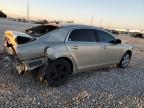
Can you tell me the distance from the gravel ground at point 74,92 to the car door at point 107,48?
0.57 meters

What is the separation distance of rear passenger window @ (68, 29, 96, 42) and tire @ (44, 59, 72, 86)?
2.39 ft

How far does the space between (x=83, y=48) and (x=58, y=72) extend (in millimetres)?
1099

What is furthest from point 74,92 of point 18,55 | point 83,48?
point 18,55

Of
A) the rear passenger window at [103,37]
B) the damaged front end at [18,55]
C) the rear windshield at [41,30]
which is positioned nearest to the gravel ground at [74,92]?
the damaged front end at [18,55]

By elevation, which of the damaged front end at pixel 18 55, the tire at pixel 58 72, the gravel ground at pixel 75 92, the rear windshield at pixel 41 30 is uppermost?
the rear windshield at pixel 41 30

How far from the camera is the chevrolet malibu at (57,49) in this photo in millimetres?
6254

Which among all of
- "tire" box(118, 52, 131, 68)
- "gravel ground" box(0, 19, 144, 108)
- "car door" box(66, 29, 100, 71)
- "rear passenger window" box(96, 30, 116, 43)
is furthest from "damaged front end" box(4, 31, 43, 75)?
"tire" box(118, 52, 131, 68)

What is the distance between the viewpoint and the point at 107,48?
8.44m

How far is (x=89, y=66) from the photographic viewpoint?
25.4 ft

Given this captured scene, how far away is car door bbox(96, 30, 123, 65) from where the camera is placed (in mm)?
8242

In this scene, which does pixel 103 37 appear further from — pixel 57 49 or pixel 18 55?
pixel 18 55

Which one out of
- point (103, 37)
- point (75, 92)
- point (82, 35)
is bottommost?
point (75, 92)

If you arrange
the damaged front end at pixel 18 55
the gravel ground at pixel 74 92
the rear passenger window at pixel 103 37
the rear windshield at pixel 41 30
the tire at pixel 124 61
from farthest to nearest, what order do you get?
the tire at pixel 124 61, the rear passenger window at pixel 103 37, the rear windshield at pixel 41 30, the damaged front end at pixel 18 55, the gravel ground at pixel 74 92

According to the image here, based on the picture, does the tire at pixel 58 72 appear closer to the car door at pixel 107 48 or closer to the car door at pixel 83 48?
the car door at pixel 83 48
